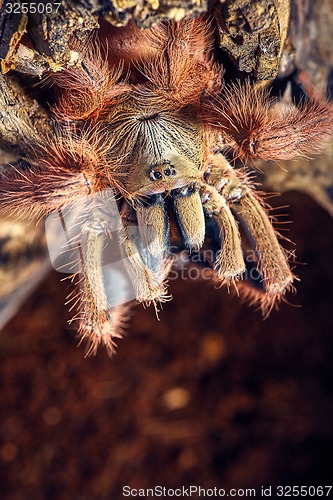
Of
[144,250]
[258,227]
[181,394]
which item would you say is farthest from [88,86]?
[181,394]

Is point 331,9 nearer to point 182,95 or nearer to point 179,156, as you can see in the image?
point 182,95

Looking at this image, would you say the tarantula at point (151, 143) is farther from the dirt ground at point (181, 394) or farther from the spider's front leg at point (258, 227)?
the dirt ground at point (181, 394)

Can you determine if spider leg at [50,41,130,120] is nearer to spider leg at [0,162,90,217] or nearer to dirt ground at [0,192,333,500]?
spider leg at [0,162,90,217]

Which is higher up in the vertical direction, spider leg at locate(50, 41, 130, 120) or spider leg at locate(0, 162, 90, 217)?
spider leg at locate(50, 41, 130, 120)

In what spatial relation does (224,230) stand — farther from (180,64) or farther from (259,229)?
(180,64)

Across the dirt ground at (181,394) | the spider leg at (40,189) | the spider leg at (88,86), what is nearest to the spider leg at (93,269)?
the spider leg at (40,189)

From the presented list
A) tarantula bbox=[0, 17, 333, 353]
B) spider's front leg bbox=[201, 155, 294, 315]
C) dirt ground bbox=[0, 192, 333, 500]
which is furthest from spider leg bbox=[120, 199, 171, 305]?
dirt ground bbox=[0, 192, 333, 500]
